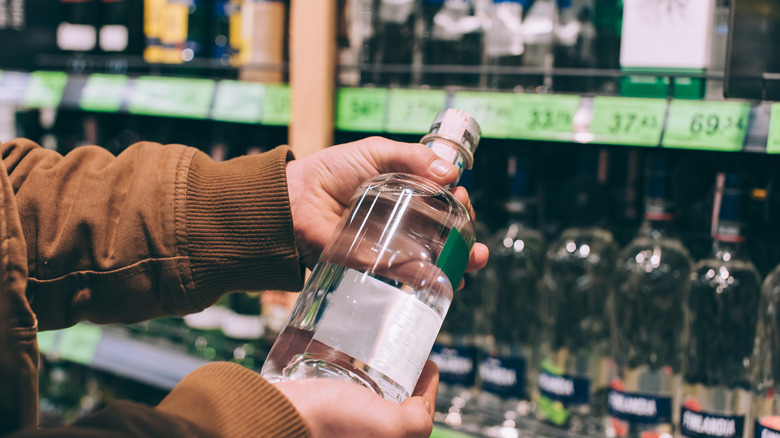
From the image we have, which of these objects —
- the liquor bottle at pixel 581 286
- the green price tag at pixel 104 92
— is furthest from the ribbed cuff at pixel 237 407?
the green price tag at pixel 104 92

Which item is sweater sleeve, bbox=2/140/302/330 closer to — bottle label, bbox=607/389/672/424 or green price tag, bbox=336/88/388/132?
green price tag, bbox=336/88/388/132

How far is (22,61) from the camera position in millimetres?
1881

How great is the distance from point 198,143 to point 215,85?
600 millimetres

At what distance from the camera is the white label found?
649mm

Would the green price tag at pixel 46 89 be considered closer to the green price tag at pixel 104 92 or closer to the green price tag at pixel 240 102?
the green price tag at pixel 104 92

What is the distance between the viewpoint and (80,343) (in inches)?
66.9

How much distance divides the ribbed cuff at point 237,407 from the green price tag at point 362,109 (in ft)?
2.12

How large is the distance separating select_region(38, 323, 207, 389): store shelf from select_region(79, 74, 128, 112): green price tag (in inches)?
21.9

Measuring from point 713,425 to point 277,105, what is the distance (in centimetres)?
90

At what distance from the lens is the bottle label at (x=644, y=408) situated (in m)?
1.03

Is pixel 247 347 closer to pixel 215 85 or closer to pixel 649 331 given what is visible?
pixel 215 85

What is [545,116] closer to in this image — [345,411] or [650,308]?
[650,308]

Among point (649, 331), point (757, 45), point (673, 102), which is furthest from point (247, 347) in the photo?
point (757, 45)

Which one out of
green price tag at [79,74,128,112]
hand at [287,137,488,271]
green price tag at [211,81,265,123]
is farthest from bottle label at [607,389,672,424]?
green price tag at [79,74,128,112]
